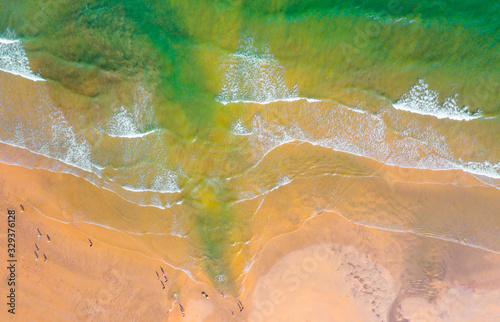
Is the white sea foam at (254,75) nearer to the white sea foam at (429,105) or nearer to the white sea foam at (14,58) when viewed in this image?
the white sea foam at (429,105)

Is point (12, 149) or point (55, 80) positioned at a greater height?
point (55, 80)

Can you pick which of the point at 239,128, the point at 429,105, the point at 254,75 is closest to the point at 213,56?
the point at 254,75

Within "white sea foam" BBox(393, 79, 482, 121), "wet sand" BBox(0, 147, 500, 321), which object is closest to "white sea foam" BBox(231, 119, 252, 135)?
"wet sand" BBox(0, 147, 500, 321)

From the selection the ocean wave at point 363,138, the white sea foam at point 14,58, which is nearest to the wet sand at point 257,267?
the ocean wave at point 363,138

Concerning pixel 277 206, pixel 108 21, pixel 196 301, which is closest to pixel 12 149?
pixel 108 21

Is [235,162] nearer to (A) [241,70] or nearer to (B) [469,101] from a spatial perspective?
(A) [241,70]

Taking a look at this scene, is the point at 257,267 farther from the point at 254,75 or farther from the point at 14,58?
the point at 14,58
